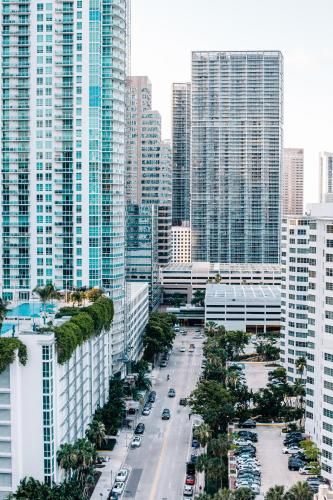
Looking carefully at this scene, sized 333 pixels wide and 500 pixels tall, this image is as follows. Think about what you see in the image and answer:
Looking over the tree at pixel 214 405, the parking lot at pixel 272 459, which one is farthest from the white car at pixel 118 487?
the tree at pixel 214 405

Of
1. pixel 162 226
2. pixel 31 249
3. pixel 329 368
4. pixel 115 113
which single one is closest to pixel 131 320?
pixel 31 249

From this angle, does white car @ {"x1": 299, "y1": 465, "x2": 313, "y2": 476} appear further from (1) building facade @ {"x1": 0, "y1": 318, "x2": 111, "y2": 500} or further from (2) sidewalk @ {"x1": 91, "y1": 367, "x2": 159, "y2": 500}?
(1) building facade @ {"x1": 0, "y1": 318, "x2": 111, "y2": 500}

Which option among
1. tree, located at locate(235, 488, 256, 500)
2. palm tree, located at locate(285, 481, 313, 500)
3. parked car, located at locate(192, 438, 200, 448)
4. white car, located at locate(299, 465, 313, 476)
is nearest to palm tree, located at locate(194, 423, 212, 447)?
parked car, located at locate(192, 438, 200, 448)

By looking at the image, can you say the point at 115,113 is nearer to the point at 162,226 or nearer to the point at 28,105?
the point at 28,105

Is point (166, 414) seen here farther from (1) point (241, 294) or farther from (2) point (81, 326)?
(1) point (241, 294)

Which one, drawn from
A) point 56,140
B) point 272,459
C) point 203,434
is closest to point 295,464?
point 272,459
